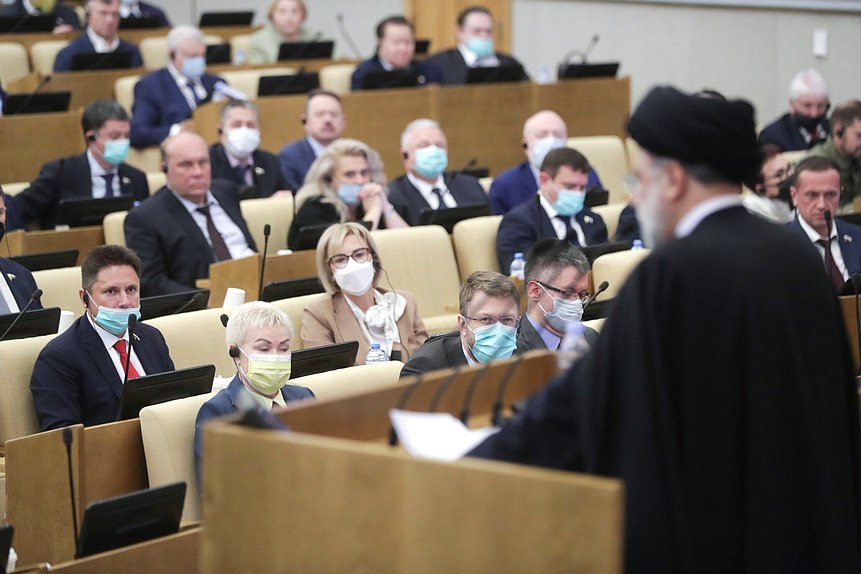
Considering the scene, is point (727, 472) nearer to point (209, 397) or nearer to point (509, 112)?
point (209, 397)

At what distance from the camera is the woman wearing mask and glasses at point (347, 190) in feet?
22.9

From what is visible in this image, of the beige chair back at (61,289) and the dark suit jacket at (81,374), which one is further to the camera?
the beige chair back at (61,289)

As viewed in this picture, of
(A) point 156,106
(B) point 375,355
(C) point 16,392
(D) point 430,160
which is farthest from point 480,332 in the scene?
(A) point 156,106

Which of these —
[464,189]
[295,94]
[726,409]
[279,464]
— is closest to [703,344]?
[726,409]

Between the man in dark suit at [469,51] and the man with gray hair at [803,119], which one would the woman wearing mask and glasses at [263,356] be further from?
the man in dark suit at [469,51]

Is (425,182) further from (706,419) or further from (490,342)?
(706,419)

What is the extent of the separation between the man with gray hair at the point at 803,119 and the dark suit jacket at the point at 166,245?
13.9 ft

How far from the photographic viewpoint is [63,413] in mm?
4395

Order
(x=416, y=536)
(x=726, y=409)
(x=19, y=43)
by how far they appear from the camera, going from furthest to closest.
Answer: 1. (x=19, y=43)
2. (x=726, y=409)
3. (x=416, y=536)

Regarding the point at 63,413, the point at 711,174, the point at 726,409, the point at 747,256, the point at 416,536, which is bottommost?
the point at 63,413

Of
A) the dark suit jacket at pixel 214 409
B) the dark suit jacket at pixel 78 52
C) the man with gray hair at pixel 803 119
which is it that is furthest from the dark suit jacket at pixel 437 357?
the dark suit jacket at pixel 78 52

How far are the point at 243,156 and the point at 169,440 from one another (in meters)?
4.44

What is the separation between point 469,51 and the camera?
10.2m

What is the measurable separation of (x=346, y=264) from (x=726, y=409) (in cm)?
348
